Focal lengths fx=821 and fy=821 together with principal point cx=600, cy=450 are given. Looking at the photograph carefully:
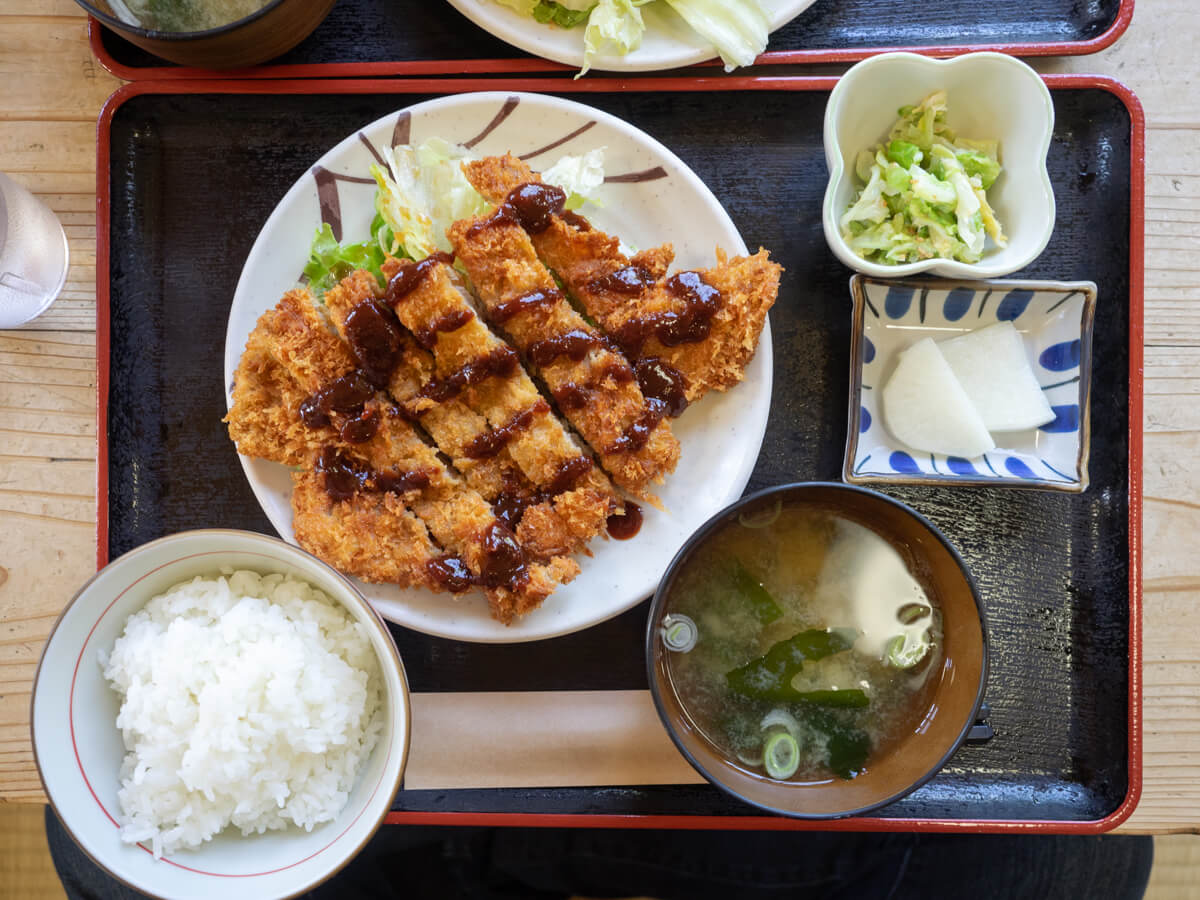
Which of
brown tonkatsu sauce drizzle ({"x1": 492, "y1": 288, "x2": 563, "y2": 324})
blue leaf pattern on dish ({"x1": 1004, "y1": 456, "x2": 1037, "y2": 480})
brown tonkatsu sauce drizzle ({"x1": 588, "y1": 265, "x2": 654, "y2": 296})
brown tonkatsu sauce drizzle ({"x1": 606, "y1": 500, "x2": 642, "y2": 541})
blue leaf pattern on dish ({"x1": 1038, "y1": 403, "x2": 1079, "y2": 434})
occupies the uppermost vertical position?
brown tonkatsu sauce drizzle ({"x1": 588, "y1": 265, "x2": 654, "y2": 296})

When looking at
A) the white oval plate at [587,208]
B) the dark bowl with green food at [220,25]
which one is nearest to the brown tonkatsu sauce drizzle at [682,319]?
the white oval plate at [587,208]

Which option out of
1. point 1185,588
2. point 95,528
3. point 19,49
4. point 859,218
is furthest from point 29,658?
point 1185,588

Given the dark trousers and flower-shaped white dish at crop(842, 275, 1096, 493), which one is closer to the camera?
flower-shaped white dish at crop(842, 275, 1096, 493)

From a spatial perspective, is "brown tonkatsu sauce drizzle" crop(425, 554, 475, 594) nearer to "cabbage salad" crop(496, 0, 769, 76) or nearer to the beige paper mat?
the beige paper mat

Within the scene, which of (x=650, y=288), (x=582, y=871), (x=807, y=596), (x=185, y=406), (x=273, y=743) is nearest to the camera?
(x=273, y=743)

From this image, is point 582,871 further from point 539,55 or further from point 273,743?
point 539,55

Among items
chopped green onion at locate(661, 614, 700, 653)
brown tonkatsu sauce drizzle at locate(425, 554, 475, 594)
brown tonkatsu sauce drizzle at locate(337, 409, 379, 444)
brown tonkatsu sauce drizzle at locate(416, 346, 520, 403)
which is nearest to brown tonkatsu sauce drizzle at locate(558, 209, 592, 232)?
brown tonkatsu sauce drizzle at locate(416, 346, 520, 403)
